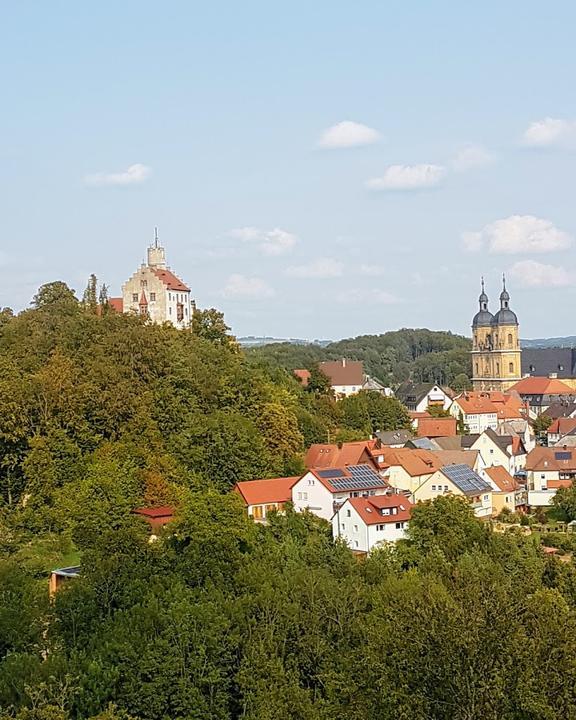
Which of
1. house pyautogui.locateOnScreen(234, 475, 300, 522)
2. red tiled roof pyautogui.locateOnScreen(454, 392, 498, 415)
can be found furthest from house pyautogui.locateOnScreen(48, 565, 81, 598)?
red tiled roof pyautogui.locateOnScreen(454, 392, 498, 415)

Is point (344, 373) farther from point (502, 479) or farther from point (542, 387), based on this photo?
point (502, 479)

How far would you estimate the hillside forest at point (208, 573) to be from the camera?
1828cm

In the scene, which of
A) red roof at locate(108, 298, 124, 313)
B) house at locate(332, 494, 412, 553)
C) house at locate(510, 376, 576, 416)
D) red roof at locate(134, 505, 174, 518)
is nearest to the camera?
house at locate(332, 494, 412, 553)

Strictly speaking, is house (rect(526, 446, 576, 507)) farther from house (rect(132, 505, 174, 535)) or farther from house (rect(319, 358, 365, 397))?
house (rect(319, 358, 365, 397))

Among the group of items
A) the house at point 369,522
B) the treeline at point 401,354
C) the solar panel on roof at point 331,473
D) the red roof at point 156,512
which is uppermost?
the treeline at point 401,354

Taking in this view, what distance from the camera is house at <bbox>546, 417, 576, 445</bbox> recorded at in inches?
2613

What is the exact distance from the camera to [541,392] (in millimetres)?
91750

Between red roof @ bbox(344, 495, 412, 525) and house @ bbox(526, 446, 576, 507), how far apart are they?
1293cm

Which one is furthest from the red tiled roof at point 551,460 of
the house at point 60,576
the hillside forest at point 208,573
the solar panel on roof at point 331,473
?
the house at point 60,576

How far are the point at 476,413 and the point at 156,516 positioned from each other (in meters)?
39.5

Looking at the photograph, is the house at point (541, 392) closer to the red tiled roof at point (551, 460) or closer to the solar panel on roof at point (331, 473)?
the red tiled roof at point (551, 460)

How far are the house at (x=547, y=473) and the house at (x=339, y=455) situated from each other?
8665mm

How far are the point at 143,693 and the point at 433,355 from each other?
112198 millimetres

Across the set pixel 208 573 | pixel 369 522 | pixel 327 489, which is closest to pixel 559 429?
pixel 327 489
